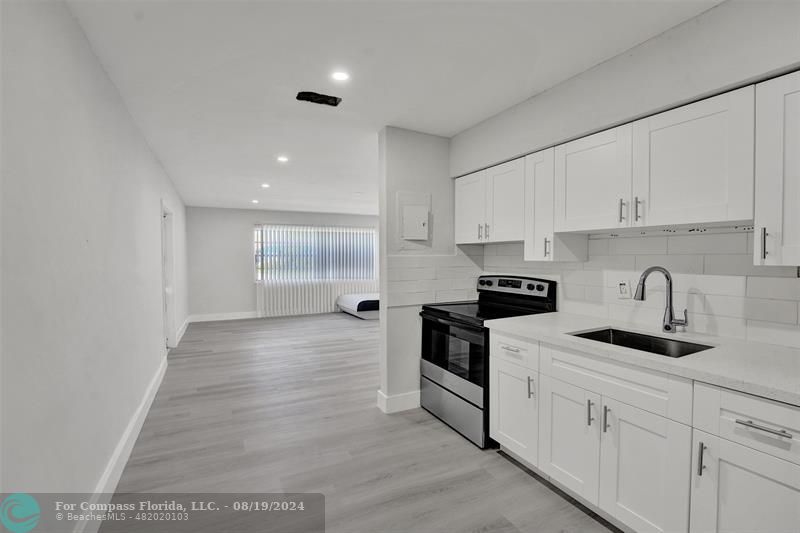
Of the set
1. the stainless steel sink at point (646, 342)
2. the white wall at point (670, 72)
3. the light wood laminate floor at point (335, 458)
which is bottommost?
the light wood laminate floor at point (335, 458)

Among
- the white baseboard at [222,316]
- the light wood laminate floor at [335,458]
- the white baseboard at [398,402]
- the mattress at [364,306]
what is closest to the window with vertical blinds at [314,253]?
the white baseboard at [222,316]

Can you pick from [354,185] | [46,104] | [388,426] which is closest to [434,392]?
[388,426]

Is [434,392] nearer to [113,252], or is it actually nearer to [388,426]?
[388,426]

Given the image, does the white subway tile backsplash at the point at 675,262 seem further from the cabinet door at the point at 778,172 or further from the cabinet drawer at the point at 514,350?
the cabinet drawer at the point at 514,350

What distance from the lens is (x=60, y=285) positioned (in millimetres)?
1543

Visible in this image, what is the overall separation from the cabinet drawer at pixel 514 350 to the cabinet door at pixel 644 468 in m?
0.47

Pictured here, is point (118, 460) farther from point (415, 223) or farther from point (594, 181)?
point (594, 181)

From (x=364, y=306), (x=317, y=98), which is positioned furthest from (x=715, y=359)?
(x=364, y=306)

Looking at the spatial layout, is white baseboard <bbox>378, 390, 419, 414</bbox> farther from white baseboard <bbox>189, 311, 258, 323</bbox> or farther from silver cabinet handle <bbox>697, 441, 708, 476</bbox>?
white baseboard <bbox>189, 311, 258, 323</bbox>

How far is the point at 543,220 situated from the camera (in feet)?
8.59

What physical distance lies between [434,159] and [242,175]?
290 cm

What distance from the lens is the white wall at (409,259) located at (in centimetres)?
321

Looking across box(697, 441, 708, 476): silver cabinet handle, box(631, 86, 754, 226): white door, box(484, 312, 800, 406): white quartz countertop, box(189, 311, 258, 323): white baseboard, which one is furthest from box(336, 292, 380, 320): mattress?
box(697, 441, 708, 476): silver cabinet handle

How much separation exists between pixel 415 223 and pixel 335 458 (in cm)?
189
